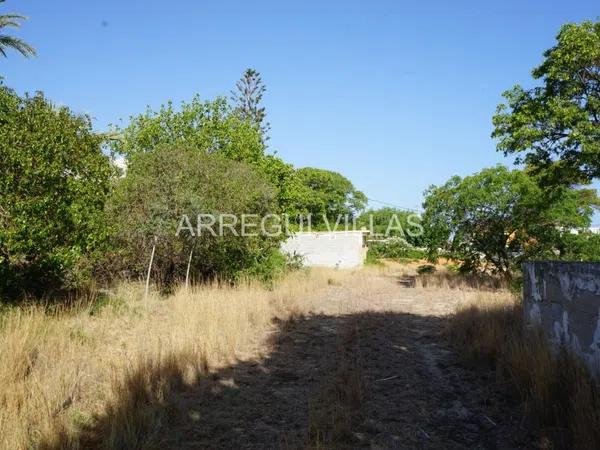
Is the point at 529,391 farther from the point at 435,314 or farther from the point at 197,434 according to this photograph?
the point at 435,314

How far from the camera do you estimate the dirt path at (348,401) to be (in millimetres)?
3971

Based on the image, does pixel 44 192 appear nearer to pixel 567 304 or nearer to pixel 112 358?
pixel 112 358

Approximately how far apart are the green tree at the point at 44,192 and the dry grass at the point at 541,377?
239 inches

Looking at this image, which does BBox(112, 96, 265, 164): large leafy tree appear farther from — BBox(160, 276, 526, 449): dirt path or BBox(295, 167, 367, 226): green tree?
BBox(295, 167, 367, 226): green tree

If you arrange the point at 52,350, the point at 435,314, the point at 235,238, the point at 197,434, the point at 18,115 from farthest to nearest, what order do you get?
the point at 235,238
the point at 435,314
the point at 18,115
the point at 52,350
the point at 197,434

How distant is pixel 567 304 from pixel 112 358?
5.20 metres

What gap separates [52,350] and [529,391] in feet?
17.3

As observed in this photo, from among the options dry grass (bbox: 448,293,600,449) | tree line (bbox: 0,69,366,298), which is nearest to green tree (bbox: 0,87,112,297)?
tree line (bbox: 0,69,366,298)

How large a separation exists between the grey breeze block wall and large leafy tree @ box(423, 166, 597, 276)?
7242mm

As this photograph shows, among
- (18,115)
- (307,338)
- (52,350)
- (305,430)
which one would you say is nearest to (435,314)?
(307,338)

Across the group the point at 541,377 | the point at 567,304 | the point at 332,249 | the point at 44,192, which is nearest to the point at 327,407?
the point at 541,377

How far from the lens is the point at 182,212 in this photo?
10281 millimetres

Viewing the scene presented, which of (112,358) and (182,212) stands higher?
(182,212)

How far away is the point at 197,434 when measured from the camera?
404 centimetres
